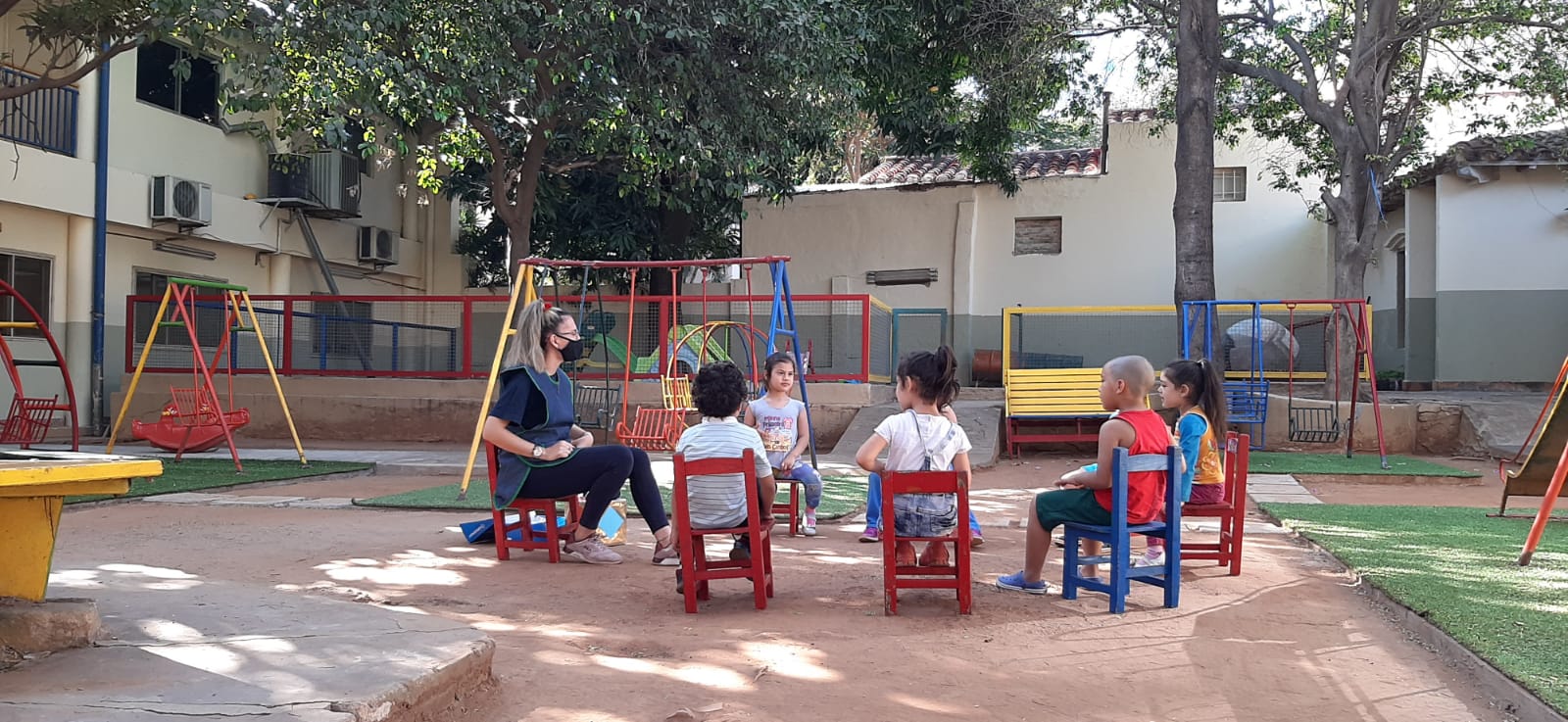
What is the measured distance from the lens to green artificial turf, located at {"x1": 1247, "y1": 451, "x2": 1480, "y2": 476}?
40.5 feet

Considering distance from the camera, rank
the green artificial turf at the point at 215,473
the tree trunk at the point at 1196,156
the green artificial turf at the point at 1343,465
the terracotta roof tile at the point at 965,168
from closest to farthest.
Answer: the green artificial turf at the point at 215,473 < the green artificial turf at the point at 1343,465 < the tree trunk at the point at 1196,156 < the terracotta roof tile at the point at 965,168

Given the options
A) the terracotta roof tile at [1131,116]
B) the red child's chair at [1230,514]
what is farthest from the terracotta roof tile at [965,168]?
the red child's chair at [1230,514]

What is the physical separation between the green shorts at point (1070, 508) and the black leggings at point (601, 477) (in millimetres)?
1942

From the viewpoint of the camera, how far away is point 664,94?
47.9 ft

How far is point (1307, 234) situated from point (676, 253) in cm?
1210

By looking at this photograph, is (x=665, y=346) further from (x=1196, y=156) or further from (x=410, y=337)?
(x=1196, y=156)

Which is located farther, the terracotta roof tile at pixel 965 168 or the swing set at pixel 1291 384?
the terracotta roof tile at pixel 965 168

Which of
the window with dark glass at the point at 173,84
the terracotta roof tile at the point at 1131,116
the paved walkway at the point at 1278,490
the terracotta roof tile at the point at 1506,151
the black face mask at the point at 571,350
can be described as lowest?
the paved walkway at the point at 1278,490

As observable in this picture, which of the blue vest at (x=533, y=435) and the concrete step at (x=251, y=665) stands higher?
the blue vest at (x=533, y=435)

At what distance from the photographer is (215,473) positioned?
11719mm

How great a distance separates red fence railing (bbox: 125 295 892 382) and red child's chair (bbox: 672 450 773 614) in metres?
11.0

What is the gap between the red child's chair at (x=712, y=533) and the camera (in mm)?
5043

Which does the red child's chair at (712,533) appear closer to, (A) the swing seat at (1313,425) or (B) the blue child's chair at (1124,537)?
(B) the blue child's chair at (1124,537)

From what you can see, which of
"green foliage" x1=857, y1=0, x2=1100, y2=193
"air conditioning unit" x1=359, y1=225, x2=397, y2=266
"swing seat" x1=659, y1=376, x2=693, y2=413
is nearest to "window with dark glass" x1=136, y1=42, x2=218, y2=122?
"air conditioning unit" x1=359, y1=225, x2=397, y2=266
